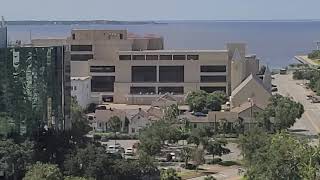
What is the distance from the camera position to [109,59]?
37188 millimetres

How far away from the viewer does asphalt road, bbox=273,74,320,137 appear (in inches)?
1102

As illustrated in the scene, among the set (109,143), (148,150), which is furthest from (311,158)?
(109,143)

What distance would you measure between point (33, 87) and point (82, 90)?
13.3 metres

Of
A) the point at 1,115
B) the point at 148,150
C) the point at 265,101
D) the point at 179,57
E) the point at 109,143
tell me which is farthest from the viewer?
the point at 179,57

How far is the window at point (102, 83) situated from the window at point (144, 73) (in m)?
1.11

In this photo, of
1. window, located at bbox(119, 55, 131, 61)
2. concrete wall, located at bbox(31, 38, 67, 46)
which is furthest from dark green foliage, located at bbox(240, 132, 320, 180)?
concrete wall, located at bbox(31, 38, 67, 46)

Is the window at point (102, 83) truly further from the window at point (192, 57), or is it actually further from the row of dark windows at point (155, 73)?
the window at point (192, 57)

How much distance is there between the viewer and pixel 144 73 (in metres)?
36.4

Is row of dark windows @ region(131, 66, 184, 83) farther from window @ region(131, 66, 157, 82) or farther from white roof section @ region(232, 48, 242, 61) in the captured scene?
white roof section @ region(232, 48, 242, 61)

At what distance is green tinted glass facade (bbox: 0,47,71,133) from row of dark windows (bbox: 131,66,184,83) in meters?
15.3

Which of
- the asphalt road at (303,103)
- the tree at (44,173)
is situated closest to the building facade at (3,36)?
the tree at (44,173)

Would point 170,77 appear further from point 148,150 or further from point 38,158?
point 38,158

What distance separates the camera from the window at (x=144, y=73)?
3628cm

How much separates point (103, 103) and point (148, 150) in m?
15.3
